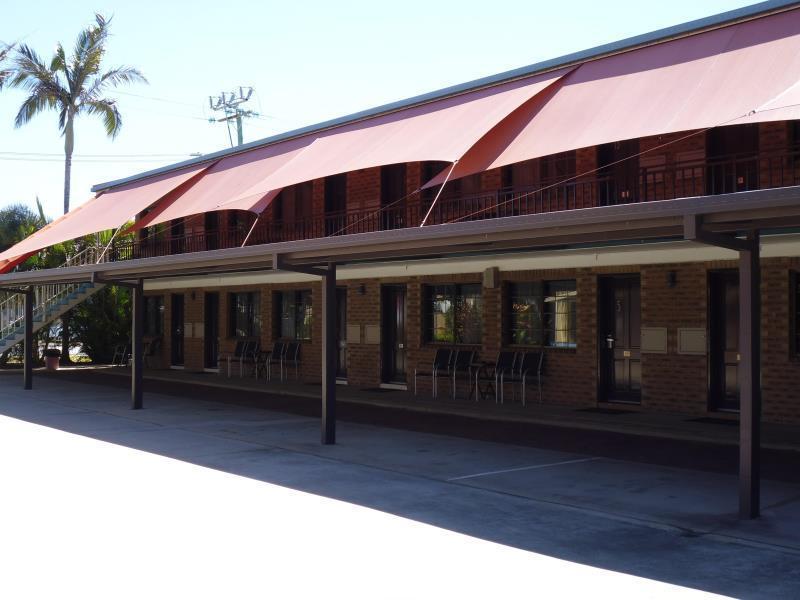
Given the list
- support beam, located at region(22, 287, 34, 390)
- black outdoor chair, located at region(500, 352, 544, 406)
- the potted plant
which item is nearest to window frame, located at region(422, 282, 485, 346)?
black outdoor chair, located at region(500, 352, 544, 406)

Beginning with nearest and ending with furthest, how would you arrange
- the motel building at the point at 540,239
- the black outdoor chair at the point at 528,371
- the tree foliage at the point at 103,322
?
the motel building at the point at 540,239 < the black outdoor chair at the point at 528,371 < the tree foliage at the point at 103,322

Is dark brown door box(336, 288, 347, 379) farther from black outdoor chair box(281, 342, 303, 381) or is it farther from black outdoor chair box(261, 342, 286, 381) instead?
black outdoor chair box(261, 342, 286, 381)

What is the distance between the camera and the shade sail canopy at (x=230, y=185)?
51.3ft

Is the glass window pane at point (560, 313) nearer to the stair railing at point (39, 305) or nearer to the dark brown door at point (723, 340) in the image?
the dark brown door at point (723, 340)

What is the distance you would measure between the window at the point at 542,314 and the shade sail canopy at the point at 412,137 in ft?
13.6

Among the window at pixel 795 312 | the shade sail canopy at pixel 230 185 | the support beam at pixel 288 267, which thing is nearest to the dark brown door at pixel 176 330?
the shade sail canopy at pixel 230 185

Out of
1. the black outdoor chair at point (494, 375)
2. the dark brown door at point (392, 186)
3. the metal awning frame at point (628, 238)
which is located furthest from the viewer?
the dark brown door at point (392, 186)

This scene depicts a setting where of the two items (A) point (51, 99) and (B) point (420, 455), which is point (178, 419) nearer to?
(B) point (420, 455)

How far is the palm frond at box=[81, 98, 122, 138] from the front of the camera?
35.7 metres

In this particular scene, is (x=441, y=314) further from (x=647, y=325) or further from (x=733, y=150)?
(x=733, y=150)

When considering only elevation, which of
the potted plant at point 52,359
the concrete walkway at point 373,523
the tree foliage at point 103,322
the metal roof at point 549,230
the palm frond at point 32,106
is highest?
the palm frond at point 32,106

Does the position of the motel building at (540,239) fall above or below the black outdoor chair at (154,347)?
above

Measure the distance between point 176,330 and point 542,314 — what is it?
1468 cm

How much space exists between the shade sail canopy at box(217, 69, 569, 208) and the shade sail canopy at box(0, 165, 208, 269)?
3.23 m
